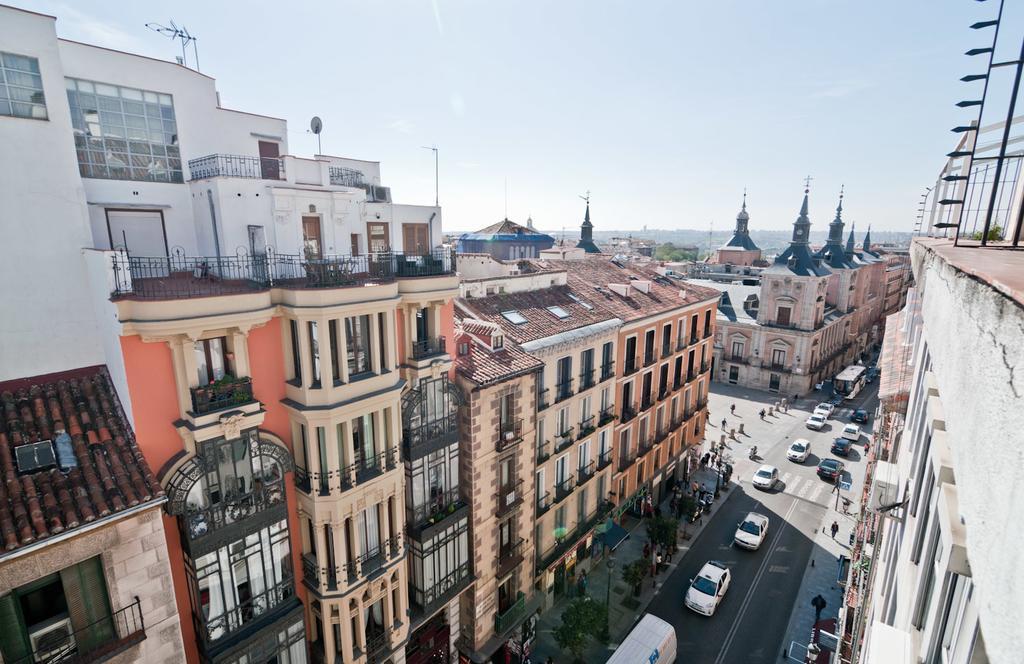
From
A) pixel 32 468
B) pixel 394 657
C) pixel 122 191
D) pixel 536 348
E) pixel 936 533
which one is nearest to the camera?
pixel 936 533

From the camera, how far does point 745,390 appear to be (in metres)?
66.0

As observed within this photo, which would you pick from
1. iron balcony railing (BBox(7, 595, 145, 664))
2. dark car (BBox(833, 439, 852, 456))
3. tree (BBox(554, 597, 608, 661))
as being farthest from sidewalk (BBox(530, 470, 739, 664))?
iron balcony railing (BBox(7, 595, 145, 664))

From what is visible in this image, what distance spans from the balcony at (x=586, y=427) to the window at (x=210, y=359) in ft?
63.8

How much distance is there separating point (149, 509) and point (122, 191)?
1016 cm

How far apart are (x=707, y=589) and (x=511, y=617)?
467 inches

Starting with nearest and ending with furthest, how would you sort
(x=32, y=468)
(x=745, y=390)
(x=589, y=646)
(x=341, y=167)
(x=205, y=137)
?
1. (x=32, y=468)
2. (x=205, y=137)
3. (x=341, y=167)
4. (x=589, y=646)
5. (x=745, y=390)

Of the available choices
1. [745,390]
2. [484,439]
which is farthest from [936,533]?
[745,390]

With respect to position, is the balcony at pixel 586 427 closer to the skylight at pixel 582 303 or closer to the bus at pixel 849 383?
the skylight at pixel 582 303

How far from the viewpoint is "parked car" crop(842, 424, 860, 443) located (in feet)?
164

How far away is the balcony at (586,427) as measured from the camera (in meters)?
29.6

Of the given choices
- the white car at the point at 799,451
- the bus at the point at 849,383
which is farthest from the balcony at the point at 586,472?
the bus at the point at 849,383

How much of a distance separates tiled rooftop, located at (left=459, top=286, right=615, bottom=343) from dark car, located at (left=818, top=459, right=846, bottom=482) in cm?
2685

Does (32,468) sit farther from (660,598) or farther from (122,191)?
(660,598)

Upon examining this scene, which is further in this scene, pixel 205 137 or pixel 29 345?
pixel 205 137
